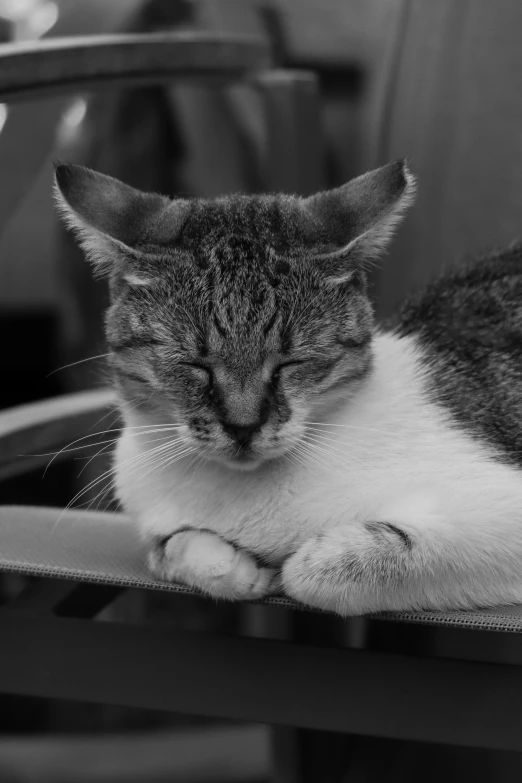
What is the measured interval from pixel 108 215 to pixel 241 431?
0.27 metres

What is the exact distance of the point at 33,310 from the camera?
265cm

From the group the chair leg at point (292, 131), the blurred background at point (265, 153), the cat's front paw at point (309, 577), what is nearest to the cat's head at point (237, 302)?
the cat's front paw at point (309, 577)

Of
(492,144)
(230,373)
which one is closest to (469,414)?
(230,373)

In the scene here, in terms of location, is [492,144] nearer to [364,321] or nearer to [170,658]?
[364,321]

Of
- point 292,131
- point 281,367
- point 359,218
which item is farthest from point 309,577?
point 292,131

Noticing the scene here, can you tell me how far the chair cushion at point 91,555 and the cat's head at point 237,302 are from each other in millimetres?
152

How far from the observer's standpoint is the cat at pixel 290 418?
3.04 feet

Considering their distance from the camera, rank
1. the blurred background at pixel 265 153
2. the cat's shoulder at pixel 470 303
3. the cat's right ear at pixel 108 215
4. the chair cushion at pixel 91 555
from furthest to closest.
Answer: the blurred background at pixel 265 153 → the cat's shoulder at pixel 470 303 → the cat's right ear at pixel 108 215 → the chair cushion at pixel 91 555

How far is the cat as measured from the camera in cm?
93

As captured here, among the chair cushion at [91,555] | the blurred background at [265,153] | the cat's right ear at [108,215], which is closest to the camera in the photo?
the chair cushion at [91,555]

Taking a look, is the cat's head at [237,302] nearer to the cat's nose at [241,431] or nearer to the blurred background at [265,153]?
the cat's nose at [241,431]

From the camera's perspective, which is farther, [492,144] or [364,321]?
[492,144]

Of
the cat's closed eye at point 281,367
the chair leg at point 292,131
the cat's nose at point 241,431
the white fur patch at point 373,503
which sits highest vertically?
the chair leg at point 292,131

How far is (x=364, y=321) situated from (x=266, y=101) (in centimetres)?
82
